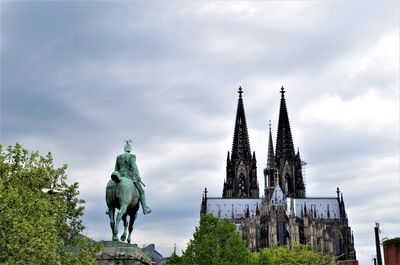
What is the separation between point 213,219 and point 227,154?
101595 millimetres

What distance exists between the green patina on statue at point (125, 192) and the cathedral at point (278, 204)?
102230 millimetres

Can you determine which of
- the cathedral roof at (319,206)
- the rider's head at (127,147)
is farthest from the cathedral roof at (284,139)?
the rider's head at (127,147)

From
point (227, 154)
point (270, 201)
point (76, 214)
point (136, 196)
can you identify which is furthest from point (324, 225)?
point (136, 196)

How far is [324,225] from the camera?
128 metres

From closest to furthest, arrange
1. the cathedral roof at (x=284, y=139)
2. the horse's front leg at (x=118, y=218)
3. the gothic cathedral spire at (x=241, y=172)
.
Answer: the horse's front leg at (x=118, y=218), the gothic cathedral spire at (x=241, y=172), the cathedral roof at (x=284, y=139)

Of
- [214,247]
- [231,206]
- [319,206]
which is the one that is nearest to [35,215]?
[214,247]

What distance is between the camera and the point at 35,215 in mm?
26016

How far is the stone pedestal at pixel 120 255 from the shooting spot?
54.5 feet

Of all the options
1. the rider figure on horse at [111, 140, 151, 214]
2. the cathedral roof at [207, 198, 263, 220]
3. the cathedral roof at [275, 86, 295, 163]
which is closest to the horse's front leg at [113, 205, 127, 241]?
the rider figure on horse at [111, 140, 151, 214]

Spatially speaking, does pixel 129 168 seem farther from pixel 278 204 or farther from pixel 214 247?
pixel 278 204

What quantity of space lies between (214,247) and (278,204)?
82.9 meters

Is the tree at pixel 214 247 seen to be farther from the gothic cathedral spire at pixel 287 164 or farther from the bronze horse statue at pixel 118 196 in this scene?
the gothic cathedral spire at pixel 287 164

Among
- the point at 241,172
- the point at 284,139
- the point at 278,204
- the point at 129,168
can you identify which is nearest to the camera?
the point at 129,168

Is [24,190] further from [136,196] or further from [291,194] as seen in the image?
[291,194]
